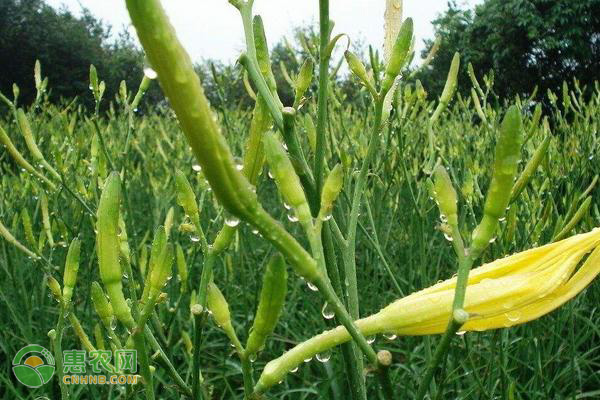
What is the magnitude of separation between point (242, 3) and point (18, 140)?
4580 mm

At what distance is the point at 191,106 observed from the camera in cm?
27

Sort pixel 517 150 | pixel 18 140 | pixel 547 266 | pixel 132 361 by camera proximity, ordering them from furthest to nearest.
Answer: pixel 18 140 → pixel 132 361 → pixel 547 266 → pixel 517 150

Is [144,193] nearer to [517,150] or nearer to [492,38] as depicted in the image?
[517,150]

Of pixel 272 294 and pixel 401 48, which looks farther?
pixel 401 48

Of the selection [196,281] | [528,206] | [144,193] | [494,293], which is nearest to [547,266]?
[494,293]

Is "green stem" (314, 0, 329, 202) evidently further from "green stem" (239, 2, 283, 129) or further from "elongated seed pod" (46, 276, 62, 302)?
"elongated seed pod" (46, 276, 62, 302)

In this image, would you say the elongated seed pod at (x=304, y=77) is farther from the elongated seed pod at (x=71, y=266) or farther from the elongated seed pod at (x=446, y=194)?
the elongated seed pod at (x=71, y=266)

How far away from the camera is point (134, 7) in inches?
10.0

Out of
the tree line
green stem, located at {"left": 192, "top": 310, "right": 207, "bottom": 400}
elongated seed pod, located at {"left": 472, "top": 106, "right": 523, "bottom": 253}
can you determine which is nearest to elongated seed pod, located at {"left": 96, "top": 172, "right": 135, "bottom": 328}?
green stem, located at {"left": 192, "top": 310, "right": 207, "bottom": 400}

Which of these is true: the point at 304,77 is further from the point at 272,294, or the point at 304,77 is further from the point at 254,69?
the point at 272,294

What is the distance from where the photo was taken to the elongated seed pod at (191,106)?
255 millimetres

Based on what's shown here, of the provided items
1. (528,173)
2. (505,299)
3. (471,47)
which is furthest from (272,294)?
(471,47)

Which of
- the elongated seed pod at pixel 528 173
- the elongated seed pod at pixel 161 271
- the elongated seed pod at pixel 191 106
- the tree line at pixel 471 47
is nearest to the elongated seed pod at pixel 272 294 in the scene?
the elongated seed pod at pixel 191 106

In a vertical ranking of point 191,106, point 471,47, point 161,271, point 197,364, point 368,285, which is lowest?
point 368,285
